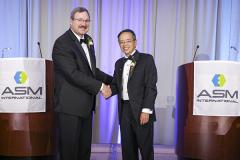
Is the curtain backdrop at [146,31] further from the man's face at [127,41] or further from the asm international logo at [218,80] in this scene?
the man's face at [127,41]

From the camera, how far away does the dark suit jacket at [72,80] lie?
3027 millimetres

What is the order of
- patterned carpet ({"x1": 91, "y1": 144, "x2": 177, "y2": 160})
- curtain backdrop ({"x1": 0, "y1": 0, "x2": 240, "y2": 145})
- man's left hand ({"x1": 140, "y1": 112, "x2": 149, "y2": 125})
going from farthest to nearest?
curtain backdrop ({"x1": 0, "y1": 0, "x2": 240, "y2": 145})
patterned carpet ({"x1": 91, "y1": 144, "x2": 177, "y2": 160})
man's left hand ({"x1": 140, "y1": 112, "x2": 149, "y2": 125})

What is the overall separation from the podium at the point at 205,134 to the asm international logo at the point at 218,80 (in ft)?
0.72

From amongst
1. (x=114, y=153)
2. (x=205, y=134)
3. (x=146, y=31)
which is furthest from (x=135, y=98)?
(x=146, y=31)

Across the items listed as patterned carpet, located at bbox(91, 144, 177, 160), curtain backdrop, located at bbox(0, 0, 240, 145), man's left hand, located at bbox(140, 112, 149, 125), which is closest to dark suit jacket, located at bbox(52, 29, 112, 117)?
man's left hand, located at bbox(140, 112, 149, 125)

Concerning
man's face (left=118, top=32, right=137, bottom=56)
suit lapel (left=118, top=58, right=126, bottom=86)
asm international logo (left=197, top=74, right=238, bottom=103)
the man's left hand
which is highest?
man's face (left=118, top=32, right=137, bottom=56)

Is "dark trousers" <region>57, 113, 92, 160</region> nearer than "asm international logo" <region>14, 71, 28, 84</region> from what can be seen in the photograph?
Yes

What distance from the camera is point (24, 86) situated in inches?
136

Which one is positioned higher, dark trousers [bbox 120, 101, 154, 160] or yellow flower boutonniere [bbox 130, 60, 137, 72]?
yellow flower boutonniere [bbox 130, 60, 137, 72]

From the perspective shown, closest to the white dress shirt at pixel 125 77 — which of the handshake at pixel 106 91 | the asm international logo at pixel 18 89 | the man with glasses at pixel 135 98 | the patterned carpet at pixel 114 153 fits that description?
the man with glasses at pixel 135 98

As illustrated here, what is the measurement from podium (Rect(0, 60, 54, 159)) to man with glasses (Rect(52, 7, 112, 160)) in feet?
1.65

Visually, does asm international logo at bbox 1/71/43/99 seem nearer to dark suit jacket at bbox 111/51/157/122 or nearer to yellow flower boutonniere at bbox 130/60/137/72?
dark suit jacket at bbox 111/51/157/122

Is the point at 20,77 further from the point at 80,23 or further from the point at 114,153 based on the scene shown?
the point at 114,153

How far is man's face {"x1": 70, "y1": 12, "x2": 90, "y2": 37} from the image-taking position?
3.08m
